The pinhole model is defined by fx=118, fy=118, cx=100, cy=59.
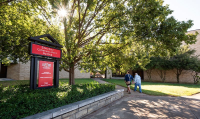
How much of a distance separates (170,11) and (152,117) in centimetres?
570

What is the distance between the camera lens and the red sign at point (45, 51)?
4.71 meters

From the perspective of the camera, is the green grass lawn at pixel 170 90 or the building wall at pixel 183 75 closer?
the green grass lawn at pixel 170 90

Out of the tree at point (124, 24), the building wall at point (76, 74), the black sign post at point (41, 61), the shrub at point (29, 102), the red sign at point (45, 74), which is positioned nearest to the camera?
the shrub at point (29, 102)

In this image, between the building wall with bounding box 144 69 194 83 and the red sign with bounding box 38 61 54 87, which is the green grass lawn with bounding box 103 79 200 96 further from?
the building wall with bounding box 144 69 194 83

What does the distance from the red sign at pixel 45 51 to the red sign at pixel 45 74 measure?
1.30 ft

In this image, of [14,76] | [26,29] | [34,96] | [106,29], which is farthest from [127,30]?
[14,76]

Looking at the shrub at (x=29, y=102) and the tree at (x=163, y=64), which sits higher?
the tree at (x=163, y=64)

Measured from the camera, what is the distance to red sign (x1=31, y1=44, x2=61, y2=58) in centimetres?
471

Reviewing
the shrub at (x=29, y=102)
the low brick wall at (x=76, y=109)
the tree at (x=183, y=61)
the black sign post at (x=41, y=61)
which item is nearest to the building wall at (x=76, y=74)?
the tree at (x=183, y=61)

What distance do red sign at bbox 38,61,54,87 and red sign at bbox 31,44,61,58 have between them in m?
0.40

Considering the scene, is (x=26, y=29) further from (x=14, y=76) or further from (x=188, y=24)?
(x=14, y=76)

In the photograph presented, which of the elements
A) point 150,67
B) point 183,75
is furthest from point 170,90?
point 183,75

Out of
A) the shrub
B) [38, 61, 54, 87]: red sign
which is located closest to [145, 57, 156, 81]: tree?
the shrub

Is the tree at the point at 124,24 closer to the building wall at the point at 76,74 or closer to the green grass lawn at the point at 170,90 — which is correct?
the green grass lawn at the point at 170,90
